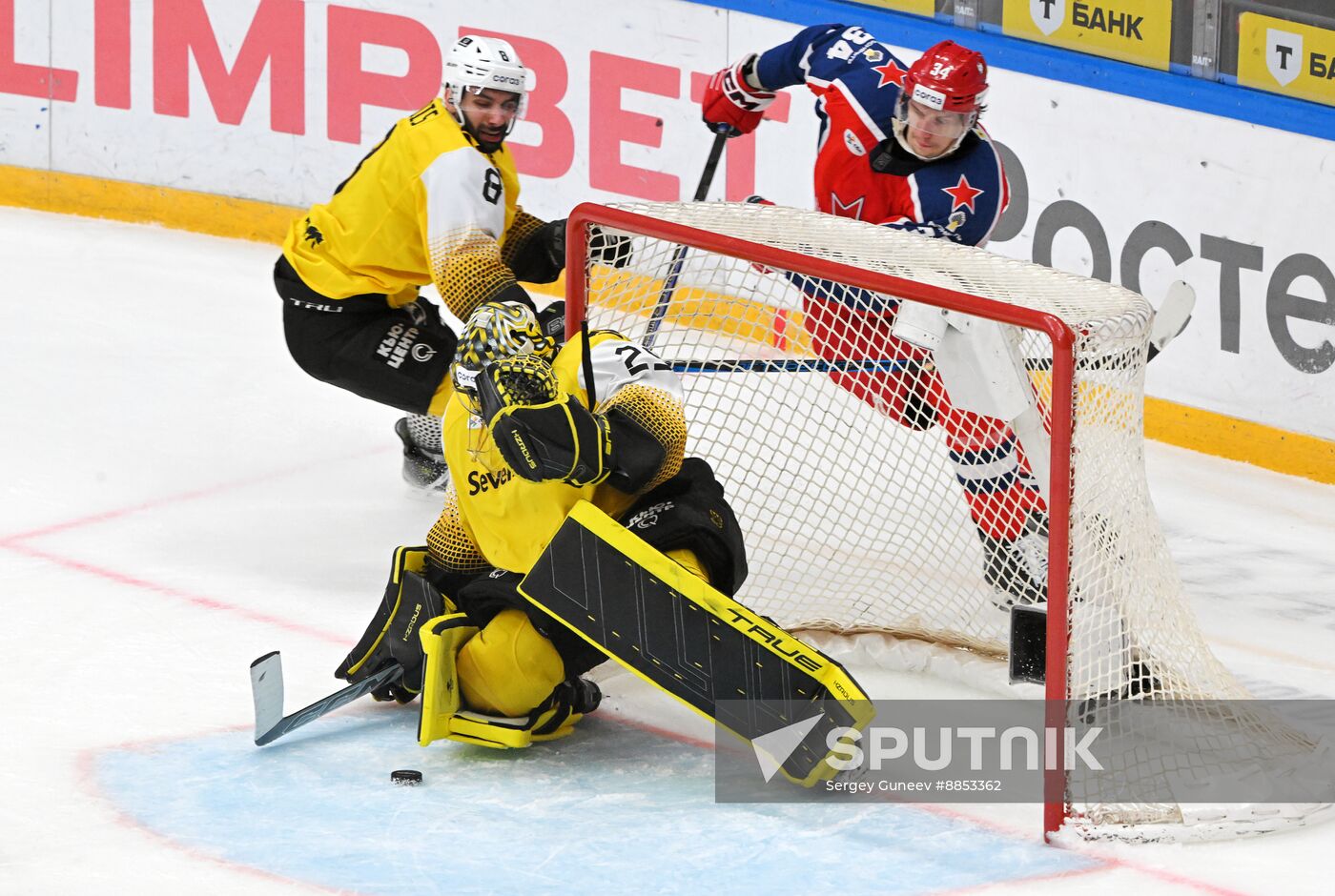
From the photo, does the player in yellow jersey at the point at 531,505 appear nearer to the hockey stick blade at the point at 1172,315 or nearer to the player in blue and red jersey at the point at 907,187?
the player in blue and red jersey at the point at 907,187

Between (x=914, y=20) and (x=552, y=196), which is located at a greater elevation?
(x=914, y=20)

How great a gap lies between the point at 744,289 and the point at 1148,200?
1.62 metres

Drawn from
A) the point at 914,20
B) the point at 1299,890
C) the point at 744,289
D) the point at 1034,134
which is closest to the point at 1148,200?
the point at 1034,134

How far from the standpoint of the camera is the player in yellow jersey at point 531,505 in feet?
9.62

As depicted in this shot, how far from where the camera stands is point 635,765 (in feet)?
10.3

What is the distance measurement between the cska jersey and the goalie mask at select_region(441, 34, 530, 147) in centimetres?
60

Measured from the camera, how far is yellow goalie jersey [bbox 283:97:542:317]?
3.98m

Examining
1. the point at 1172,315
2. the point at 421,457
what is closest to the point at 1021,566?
the point at 1172,315

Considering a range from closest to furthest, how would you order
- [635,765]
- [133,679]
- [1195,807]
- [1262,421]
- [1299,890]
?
[1299,890]
[1195,807]
[635,765]
[133,679]
[1262,421]

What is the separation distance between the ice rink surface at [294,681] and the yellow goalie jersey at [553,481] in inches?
13.6

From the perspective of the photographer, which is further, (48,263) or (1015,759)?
(48,263)

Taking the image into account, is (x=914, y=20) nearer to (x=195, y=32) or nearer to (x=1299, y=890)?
(x=195, y=32)

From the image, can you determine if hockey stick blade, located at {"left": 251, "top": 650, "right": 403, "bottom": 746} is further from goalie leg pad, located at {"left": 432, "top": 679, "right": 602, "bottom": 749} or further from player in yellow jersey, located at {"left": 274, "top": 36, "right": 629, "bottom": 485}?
player in yellow jersey, located at {"left": 274, "top": 36, "right": 629, "bottom": 485}

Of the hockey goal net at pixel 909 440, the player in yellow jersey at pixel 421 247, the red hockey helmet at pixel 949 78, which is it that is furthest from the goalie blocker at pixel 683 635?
the red hockey helmet at pixel 949 78
